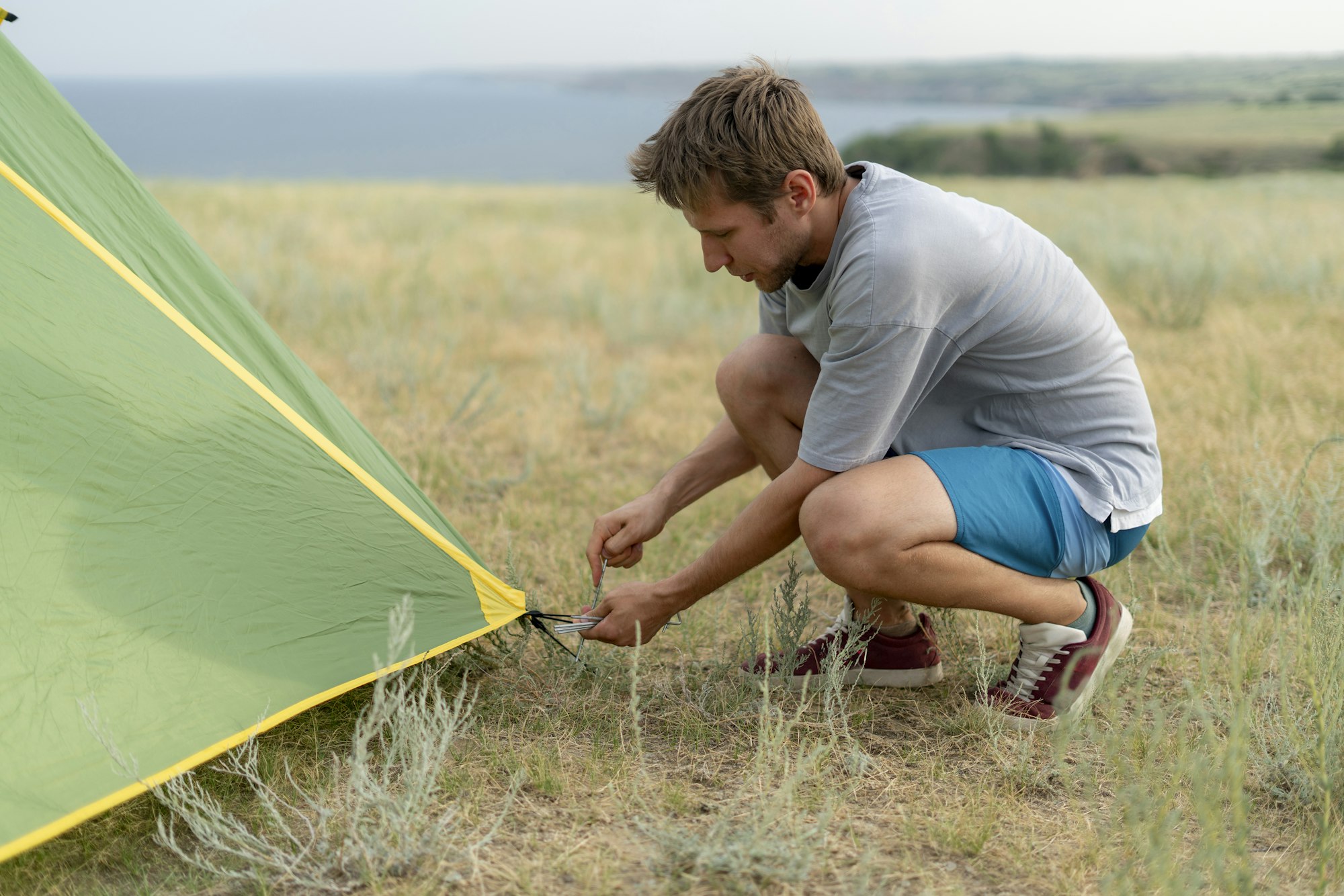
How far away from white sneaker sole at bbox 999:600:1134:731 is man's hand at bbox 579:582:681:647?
75 centimetres

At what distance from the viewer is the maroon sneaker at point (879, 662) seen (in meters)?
2.37

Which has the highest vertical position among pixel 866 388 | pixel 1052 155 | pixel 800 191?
pixel 800 191

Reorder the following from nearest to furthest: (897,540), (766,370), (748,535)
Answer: (897,540) → (748,535) → (766,370)

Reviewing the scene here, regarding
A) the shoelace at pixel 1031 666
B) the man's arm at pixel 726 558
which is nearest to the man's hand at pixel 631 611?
the man's arm at pixel 726 558

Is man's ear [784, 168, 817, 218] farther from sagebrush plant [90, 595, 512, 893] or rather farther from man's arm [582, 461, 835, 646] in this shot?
sagebrush plant [90, 595, 512, 893]

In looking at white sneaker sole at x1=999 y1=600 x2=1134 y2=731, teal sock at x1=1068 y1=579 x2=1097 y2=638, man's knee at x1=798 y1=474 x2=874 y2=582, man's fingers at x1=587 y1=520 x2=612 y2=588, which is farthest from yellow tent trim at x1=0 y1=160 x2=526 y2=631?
teal sock at x1=1068 y1=579 x2=1097 y2=638

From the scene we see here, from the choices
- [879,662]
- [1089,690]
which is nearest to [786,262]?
[879,662]

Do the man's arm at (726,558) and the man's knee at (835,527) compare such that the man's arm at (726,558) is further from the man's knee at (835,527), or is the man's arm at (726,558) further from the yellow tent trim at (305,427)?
the yellow tent trim at (305,427)

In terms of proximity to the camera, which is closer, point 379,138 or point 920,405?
point 920,405

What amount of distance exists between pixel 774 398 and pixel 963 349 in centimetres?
53

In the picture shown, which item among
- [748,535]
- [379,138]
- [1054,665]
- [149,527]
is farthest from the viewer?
[379,138]

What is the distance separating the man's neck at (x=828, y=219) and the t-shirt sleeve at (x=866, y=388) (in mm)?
212

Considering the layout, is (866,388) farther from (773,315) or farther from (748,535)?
(773,315)

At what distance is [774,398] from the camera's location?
96.4 inches
